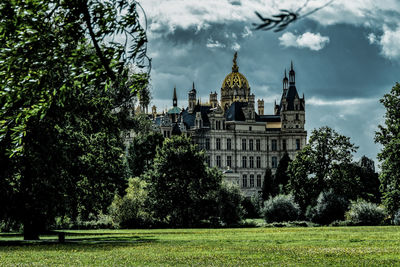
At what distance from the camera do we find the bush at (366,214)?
184 ft

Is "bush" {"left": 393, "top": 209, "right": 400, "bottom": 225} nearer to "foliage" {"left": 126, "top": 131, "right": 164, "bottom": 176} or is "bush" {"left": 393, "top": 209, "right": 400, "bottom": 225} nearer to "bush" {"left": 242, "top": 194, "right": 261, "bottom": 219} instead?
"bush" {"left": 242, "top": 194, "right": 261, "bottom": 219}

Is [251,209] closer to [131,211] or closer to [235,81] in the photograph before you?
[131,211]

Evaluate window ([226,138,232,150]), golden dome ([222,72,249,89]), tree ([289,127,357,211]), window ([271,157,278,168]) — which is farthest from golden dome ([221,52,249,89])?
tree ([289,127,357,211])

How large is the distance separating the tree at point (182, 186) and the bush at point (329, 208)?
899cm

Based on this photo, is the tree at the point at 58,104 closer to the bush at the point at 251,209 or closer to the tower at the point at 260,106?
the bush at the point at 251,209

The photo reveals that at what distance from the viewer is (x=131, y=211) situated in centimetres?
5931

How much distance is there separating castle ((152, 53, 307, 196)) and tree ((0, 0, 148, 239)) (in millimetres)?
85973

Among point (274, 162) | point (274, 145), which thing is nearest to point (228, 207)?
point (274, 145)

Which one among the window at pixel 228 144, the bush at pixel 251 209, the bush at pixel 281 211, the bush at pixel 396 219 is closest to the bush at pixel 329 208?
the bush at pixel 281 211

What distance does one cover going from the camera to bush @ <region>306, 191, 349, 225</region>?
5947 cm

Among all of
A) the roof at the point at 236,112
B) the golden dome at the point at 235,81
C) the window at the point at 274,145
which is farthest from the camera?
the golden dome at the point at 235,81

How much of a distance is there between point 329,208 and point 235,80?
328 feet

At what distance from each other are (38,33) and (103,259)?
1041 centimetres

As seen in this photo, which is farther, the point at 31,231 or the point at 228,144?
the point at 228,144
